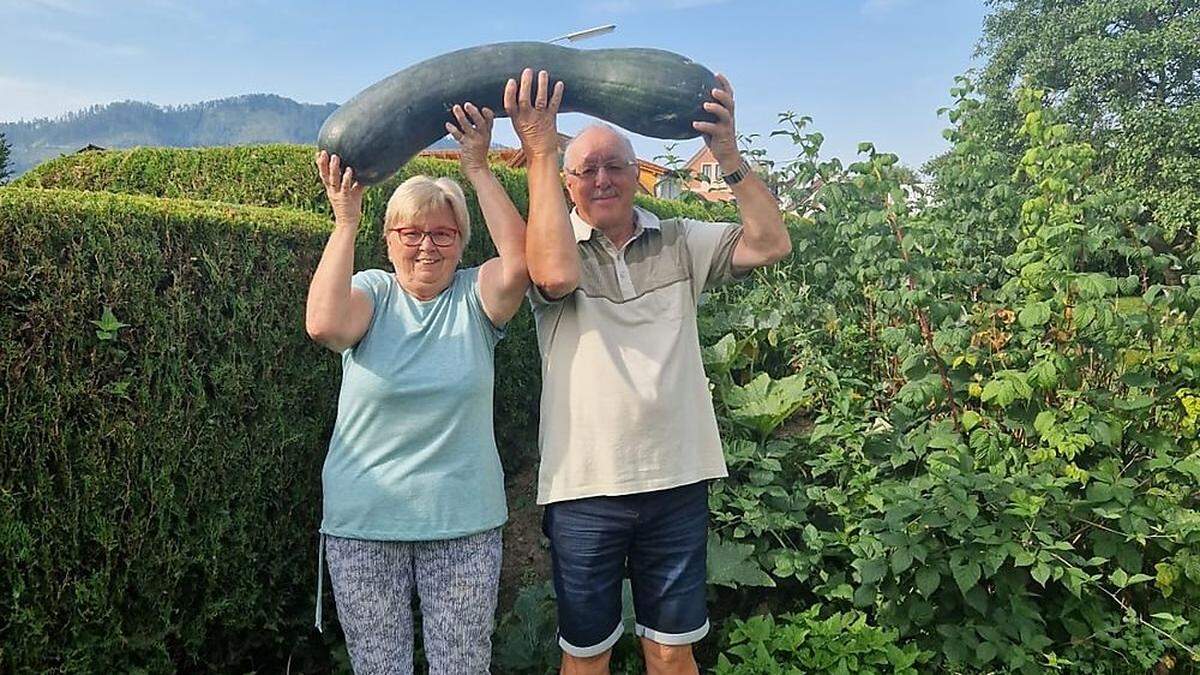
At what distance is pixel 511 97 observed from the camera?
217 centimetres

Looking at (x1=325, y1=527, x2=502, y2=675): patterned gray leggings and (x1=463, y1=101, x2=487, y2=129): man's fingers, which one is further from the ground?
(x1=463, y1=101, x2=487, y2=129): man's fingers

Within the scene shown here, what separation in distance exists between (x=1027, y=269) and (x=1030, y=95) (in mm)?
965

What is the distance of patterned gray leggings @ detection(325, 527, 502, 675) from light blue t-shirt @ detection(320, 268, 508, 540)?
6 cm

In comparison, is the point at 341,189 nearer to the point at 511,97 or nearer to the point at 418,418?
the point at 511,97

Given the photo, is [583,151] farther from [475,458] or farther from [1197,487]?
[1197,487]

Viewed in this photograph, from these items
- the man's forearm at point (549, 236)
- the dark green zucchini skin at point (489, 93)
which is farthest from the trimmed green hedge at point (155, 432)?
the man's forearm at point (549, 236)

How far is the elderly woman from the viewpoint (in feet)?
7.07

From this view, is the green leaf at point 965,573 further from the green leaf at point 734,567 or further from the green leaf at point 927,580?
the green leaf at point 734,567

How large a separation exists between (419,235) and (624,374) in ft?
2.14

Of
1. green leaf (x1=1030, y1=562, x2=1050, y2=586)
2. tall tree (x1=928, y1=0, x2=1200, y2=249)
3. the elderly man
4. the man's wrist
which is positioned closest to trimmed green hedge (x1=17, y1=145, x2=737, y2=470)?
the elderly man

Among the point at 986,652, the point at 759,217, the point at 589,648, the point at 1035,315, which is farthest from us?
the point at 1035,315

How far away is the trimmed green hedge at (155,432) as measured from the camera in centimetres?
226

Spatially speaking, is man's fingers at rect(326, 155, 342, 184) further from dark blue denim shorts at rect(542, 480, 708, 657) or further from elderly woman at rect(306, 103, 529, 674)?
dark blue denim shorts at rect(542, 480, 708, 657)

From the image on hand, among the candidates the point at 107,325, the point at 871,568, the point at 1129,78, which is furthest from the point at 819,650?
the point at 1129,78
